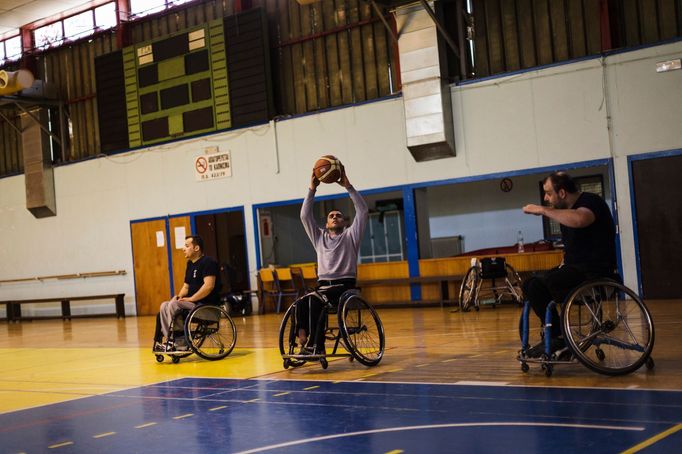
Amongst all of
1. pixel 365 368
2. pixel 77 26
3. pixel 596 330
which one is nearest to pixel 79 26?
pixel 77 26

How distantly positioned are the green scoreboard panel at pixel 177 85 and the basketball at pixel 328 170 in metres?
8.96

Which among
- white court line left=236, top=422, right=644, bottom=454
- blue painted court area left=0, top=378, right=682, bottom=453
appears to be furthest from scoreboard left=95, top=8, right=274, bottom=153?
white court line left=236, top=422, right=644, bottom=454

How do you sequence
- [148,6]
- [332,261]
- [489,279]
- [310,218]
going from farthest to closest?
[148,6], [489,279], [310,218], [332,261]

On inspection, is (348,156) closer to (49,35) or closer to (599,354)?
(49,35)

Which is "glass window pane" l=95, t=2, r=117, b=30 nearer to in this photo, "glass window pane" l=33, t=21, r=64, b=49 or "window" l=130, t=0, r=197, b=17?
"window" l=130, t=0, r=197, b=17

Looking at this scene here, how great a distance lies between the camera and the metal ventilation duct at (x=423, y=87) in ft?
40.1

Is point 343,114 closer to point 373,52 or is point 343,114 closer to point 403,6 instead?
point 373,52

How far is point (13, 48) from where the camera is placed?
1881cm

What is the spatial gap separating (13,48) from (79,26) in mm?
2257

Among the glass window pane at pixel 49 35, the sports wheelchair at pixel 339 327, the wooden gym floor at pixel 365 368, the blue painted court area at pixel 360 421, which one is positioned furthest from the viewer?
the glass window pane at pixel 49 35

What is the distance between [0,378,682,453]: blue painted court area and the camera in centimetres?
359

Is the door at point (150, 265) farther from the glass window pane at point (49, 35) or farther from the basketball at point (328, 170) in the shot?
the basketball at point (328, 170)

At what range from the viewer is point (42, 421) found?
4992 millimetres

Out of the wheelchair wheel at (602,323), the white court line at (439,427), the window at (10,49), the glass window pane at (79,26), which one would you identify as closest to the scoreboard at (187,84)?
the glass window pane at (79,26)
